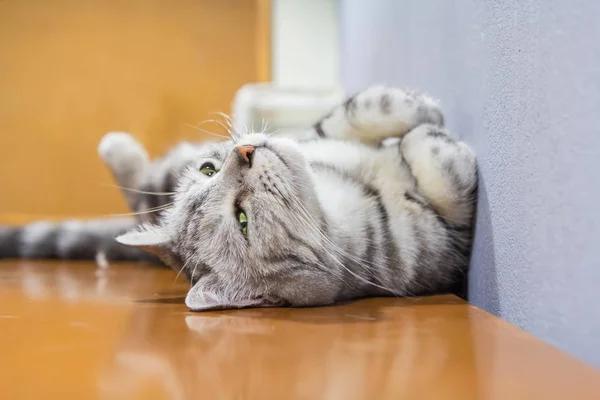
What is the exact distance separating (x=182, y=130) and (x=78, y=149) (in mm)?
797

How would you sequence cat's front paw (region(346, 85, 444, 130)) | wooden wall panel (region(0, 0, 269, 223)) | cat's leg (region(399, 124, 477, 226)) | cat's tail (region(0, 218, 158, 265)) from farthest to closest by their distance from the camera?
wooden wall panel (region(0, 0, 269, 223)) < cat's tail (region(0, 218, 158, 265)) < cat's front paw (region(346, 85, 444, 130)) < cat's leg (region(399, 124, 477, 226))

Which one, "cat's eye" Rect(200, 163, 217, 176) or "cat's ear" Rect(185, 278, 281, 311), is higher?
"cat's eye" Rect(200, 163, 217, 176)

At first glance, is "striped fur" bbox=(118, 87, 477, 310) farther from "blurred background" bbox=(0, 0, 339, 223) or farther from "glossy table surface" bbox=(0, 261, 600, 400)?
"blurred background" bbox=(0, 0, 339, 223)

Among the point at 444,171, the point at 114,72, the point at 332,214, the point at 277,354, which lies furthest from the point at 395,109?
the point at 114,72

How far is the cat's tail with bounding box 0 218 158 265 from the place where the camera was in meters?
2.28

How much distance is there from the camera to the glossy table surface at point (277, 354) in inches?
31.3

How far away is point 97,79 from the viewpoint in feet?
15.2

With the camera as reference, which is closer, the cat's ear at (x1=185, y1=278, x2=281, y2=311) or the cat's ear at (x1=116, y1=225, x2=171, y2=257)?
the cat's ear at (x1=185, y1=278, x2=281, y2=311)

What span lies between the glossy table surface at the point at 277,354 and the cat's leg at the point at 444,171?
0.23m

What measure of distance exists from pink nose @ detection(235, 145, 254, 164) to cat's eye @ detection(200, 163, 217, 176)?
19cm

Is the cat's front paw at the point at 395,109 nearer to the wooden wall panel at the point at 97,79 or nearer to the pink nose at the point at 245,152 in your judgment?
the pink nose at the point at 245,152

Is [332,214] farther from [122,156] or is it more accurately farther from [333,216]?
[122,156]

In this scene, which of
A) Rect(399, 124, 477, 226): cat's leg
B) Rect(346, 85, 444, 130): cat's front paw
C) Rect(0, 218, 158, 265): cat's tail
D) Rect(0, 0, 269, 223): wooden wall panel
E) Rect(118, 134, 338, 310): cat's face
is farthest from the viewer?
Rect(0, 0, 269, 223): wooden wall panel

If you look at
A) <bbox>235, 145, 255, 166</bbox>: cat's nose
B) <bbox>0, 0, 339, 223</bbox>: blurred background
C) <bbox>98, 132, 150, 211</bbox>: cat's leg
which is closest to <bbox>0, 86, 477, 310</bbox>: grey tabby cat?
<bbox>235, 145, 255, 166</bbox>: cat's nose
